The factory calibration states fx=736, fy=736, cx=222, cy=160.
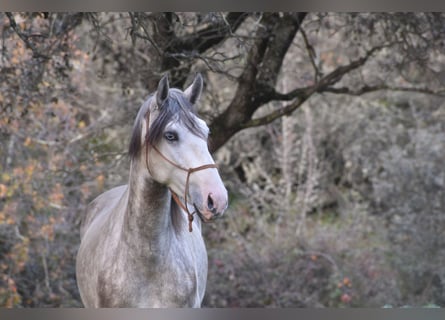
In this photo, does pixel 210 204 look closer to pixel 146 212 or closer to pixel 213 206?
pixel 213 206

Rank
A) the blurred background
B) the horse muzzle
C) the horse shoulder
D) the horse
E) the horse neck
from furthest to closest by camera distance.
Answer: the blurred background → the horse shoulder → the horse neck → the horse → the horse muzzle

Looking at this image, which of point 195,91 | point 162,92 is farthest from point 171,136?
point 195,91

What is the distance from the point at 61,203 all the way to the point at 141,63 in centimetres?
190

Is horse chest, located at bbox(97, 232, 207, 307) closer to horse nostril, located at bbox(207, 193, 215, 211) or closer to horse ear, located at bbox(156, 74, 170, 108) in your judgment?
horse nostril, located at bbox(207, 193, 215, 211)

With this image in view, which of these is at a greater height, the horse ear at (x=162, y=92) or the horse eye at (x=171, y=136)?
the horse ear at (x=162, y=92)

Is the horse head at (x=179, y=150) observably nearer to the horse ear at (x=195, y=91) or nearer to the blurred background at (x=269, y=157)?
the horse ear at (x=195, y=91)

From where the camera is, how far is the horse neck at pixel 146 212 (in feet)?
10.7

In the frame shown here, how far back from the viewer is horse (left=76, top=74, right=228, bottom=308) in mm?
3076

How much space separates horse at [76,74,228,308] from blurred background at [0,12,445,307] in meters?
2.13

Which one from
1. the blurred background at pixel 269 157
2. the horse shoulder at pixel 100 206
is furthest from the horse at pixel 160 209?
the blurred background at pixel 269 157

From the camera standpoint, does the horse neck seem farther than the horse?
Yes

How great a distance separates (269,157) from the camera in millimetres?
10000

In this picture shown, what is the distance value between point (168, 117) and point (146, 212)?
0.45m

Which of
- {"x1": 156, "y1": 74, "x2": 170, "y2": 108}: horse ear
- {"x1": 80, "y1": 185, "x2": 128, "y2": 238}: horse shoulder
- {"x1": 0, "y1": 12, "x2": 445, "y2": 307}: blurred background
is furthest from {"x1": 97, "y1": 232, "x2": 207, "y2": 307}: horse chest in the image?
{"x1": 0, "y1": 12, "x2": 445, "y2": 307}: blurred background
